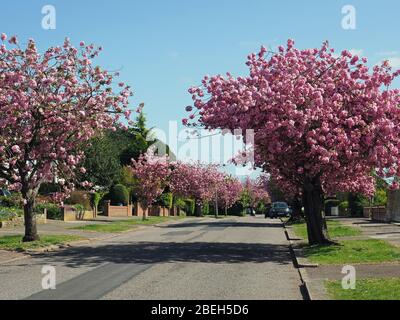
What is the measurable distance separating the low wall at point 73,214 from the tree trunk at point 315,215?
2407cm

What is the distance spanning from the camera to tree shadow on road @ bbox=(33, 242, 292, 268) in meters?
17.0

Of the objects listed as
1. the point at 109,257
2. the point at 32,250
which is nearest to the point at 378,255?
the point at 109,257

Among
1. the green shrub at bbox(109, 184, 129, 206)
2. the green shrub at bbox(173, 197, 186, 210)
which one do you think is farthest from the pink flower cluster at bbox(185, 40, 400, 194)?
the green shrub at bbox(173, 197, 186, 210)

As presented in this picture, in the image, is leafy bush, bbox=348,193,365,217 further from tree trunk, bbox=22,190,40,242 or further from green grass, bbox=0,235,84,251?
tree trunk, bbox=22,190,40,242

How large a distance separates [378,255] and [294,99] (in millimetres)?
5314

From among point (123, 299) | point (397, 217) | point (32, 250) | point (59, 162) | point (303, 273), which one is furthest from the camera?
point (397, 217)

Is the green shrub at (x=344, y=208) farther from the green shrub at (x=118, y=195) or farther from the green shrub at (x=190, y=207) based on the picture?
the green shrub at (x=118, y=195)

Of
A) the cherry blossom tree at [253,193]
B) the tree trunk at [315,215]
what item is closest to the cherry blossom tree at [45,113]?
the tree trunk at [315,215]

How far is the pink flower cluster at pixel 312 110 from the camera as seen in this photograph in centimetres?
1773

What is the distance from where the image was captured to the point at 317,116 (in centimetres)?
1772

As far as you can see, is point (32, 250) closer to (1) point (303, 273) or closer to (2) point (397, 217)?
(1) point (303, 273)

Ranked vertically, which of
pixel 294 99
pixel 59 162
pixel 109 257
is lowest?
pixel 109 257

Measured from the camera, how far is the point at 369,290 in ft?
35.8

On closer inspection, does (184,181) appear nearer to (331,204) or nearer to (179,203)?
(179,203)
